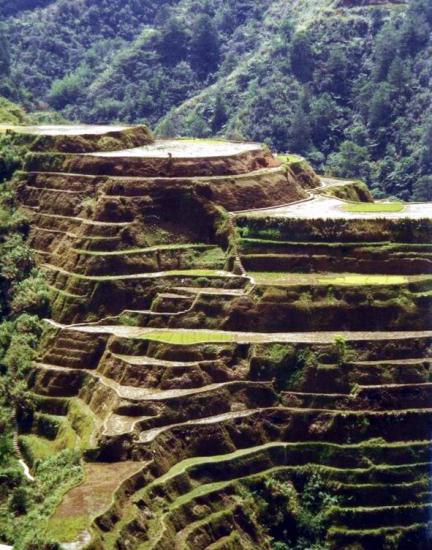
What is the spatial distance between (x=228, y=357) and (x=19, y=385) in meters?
9.20

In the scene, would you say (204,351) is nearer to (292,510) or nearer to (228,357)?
(228,357)

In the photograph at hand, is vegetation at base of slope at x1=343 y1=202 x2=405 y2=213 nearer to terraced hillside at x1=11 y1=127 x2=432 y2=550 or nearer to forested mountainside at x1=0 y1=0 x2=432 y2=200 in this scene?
terraced hillside at x1=11 y1=127 x2=432 y2=550

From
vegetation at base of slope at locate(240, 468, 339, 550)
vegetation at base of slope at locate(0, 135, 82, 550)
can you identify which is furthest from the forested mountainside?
vegetation at base of slope at locate(240, 468, 339, 550)

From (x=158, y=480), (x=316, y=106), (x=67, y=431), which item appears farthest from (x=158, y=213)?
(x=316, y=106)

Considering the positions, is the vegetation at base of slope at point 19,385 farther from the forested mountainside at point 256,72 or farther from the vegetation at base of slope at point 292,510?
the forested mountainside at point 256,72

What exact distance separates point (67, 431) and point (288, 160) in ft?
80.1

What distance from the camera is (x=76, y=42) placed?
436ft

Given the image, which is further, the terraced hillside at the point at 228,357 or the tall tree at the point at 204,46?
the tall tree at the point at 204,46

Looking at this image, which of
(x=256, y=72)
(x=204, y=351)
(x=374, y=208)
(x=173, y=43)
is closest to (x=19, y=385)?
(x=204, y=351)

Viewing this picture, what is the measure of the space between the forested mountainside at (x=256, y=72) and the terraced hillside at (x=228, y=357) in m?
34.2

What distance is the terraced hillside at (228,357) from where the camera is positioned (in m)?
48.2

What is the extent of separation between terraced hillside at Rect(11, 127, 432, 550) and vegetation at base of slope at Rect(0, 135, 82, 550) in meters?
0.66

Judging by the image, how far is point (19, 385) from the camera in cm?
5528

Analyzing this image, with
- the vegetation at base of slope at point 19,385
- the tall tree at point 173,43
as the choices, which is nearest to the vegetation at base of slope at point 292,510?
the vegetation at base of slope at point 19,385
